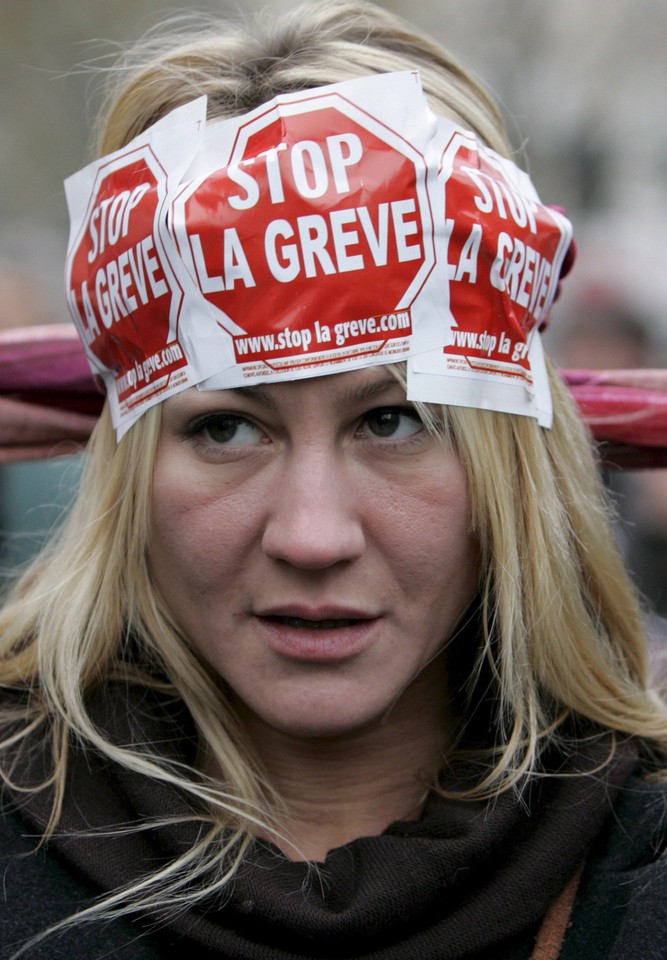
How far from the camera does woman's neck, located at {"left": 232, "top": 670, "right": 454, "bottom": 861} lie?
2.15 m

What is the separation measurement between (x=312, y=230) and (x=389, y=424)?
34cm

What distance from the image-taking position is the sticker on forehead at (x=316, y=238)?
191 centimetres

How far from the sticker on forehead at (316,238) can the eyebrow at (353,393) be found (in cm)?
3

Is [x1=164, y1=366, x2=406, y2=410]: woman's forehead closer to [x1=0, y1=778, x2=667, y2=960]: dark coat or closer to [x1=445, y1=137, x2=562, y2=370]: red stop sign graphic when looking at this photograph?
[x1=445, y1=137, x2=562, y2=370]: red stop sign graphic

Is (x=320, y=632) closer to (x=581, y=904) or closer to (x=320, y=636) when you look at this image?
(x=320, y=636)

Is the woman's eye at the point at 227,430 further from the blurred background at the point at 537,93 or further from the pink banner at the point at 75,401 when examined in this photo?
the blurred background at the point at 537,93

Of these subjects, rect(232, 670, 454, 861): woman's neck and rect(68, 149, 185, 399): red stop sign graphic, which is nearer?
rect(68, 149, 185, 399): red stop sign graphic

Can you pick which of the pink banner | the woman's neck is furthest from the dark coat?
the pink banner

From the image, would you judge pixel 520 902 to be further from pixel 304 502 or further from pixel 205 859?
pixel 304 502

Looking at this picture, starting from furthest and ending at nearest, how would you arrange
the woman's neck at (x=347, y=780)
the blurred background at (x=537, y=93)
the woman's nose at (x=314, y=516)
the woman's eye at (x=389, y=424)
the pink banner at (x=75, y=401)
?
1. the blurred background at (x=537, y=93)
2. the pink banner at (x=75, y=401)
3. the woman's neck at (x=347, y=780)
4. the woman's eye at (x=389, y=424)
5. the woman's nose at (x=314, y=516)

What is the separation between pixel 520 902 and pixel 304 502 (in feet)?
2.43

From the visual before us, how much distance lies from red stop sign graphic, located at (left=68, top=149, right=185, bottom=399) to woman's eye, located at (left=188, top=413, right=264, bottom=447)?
11 centimetres

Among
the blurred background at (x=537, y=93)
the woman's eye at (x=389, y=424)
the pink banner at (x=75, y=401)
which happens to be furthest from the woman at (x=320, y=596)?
the blurred background at (x=537, y=93)

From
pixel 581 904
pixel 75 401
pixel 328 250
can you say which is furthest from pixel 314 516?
pixel 75 401
